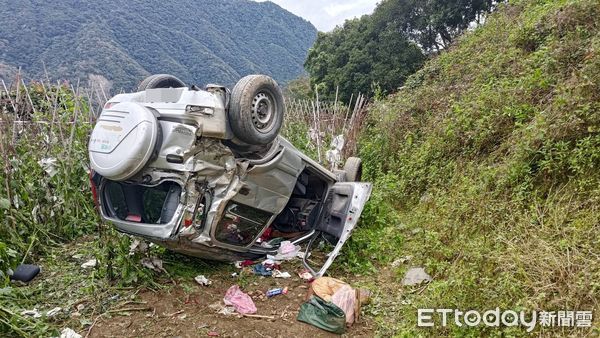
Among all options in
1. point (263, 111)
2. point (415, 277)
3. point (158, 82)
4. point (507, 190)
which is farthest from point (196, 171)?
point (507, 190)

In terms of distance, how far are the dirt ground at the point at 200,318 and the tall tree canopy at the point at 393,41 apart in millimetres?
13856

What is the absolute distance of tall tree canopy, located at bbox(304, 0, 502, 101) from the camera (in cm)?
1716

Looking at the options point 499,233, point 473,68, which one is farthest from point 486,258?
point 473,68

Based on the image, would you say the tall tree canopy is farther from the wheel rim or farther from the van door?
the wheel rim

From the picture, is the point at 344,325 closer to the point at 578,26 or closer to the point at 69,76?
the point at 578,26

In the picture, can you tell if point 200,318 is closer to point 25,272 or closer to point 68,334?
point 68,334

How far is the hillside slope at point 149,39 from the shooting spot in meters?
29.8

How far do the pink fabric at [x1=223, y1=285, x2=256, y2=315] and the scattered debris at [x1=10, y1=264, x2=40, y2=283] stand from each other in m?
1.81

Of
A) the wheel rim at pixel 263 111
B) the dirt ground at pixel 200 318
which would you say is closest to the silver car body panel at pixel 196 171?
the wheel rim at pixel 263 111

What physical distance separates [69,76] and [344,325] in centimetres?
2974

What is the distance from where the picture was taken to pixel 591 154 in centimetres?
347

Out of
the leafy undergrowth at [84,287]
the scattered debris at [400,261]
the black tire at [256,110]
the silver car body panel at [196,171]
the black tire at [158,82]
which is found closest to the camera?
the leafy undergrowth at [84,287]

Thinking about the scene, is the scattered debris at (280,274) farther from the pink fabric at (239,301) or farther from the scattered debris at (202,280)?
the scattered debris at (202,280)

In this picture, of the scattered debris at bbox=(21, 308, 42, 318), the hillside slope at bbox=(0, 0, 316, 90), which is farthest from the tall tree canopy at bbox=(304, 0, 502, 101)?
the scattered debris at bbox=(21, 308, 42, 318)
